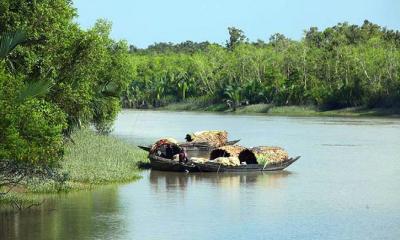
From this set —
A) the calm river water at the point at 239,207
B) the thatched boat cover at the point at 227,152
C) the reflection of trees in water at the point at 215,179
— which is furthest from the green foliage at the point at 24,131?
the thatched boat cover at the point at 227,152

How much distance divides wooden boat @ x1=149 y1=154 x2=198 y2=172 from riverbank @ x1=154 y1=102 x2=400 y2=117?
58.7 metres

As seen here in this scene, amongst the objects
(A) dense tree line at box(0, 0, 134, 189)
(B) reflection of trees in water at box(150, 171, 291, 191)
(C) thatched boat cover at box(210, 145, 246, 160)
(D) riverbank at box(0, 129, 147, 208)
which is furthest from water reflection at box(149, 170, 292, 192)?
(A) dense tree line at box(0, 0, 134, 189)

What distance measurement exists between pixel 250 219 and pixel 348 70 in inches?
3000

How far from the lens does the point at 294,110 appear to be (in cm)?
10225

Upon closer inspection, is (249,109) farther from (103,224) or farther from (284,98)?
(103,224)

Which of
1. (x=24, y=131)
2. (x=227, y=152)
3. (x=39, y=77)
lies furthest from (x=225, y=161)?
(x=24, y=131)

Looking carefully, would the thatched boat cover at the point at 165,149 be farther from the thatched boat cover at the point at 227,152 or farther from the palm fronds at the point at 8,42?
the palm fronds at the point at 8,42

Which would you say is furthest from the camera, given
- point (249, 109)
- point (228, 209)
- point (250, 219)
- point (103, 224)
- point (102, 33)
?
point (249, 109)

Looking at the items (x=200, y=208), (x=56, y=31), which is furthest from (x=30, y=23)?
(x=200, y=208)

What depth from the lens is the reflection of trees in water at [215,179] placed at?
34531mm

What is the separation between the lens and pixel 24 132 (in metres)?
23.6

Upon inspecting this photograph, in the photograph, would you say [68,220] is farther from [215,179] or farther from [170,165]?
[170,165]

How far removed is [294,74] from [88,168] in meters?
73.6

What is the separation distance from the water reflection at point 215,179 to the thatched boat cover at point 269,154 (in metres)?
0.72
